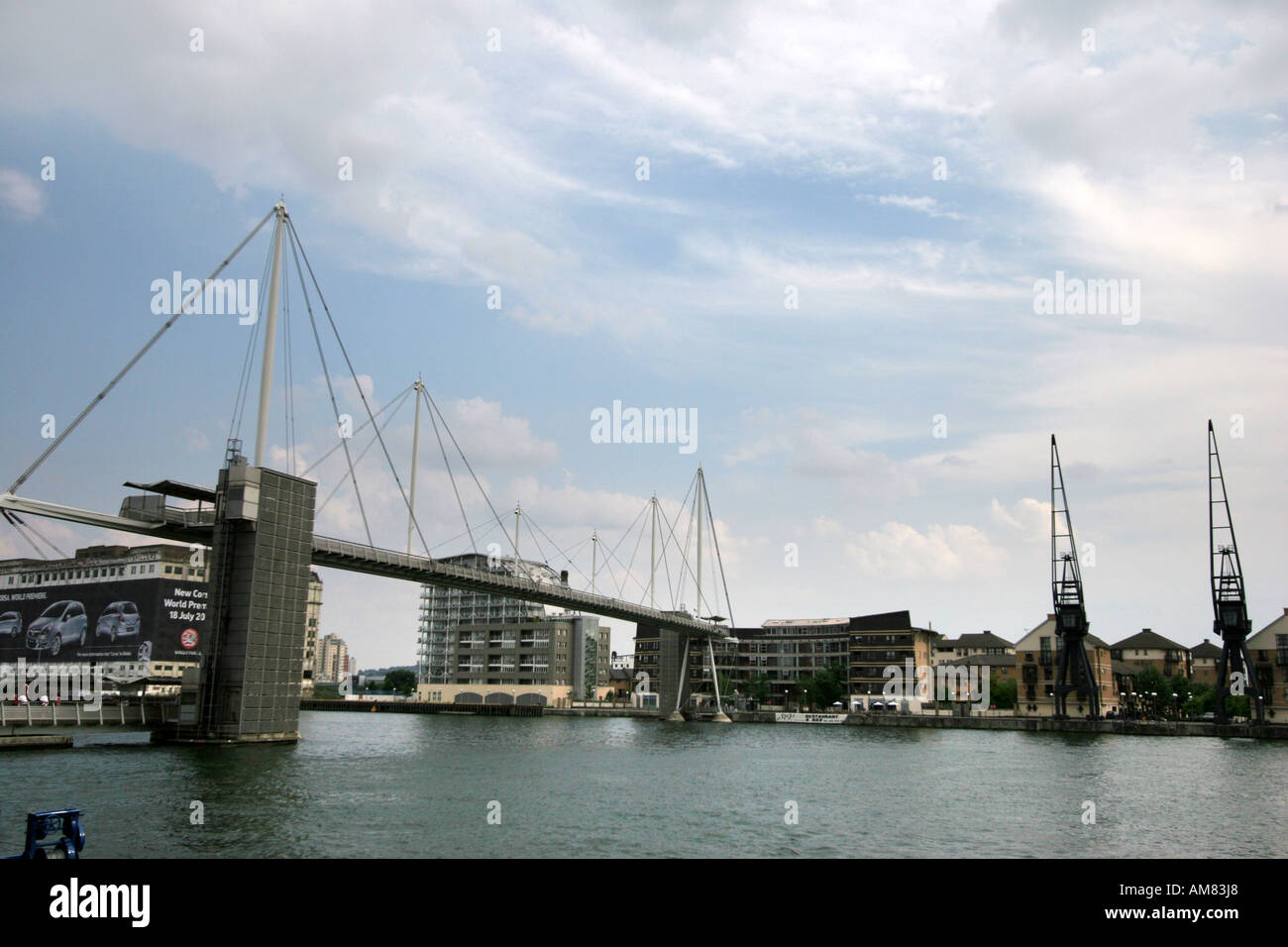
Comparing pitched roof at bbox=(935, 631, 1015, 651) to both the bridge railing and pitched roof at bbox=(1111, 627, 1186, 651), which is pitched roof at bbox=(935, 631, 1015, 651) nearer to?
pitched roof at bbox=(1111, 627, 1186, 651)

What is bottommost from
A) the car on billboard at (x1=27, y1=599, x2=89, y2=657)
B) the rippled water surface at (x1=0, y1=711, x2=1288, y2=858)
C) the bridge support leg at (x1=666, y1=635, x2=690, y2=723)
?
the rippled water surface at (x1=0, y1=711, x2=1288, y2=858)

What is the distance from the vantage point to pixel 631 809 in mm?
30422

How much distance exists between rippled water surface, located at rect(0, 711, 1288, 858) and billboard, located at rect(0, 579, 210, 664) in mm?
67105

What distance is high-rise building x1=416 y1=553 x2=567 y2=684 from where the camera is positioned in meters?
151

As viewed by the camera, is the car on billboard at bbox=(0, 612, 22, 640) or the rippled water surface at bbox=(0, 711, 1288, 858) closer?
the rippled water surface at bbox=(0, 711, 1288, 858)

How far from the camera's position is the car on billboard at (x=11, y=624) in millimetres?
118500

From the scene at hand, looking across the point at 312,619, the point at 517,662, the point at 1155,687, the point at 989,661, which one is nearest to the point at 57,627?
the point at 312,619

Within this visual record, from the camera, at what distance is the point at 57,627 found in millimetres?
115188

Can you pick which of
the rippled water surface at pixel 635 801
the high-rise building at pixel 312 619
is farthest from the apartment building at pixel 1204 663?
the high-rise building at pixel 312 619

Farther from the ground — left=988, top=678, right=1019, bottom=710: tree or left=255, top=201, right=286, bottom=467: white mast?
left=255, top=201, right=286, bottom=467: white mast

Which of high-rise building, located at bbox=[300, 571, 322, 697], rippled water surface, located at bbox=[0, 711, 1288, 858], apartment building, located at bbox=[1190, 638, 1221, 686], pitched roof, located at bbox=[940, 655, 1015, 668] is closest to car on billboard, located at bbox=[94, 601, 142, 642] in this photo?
high-rise building, located at bbox=[300, 571, 322, 697]

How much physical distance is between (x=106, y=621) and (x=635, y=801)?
3987 inches

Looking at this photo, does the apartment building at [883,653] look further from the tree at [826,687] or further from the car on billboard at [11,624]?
the car on billboard at [11,624]
